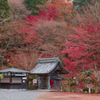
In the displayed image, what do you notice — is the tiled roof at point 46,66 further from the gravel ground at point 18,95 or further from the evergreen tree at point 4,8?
the evergreen tree at point 4,8

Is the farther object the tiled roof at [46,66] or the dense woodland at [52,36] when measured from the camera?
the dense woodland at [52,36]

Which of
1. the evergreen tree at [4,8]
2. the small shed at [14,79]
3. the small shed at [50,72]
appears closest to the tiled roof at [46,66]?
the small shed at [50,72]

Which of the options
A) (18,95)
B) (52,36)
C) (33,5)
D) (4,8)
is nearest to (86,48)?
(52,36)

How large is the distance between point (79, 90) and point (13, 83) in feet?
22.2

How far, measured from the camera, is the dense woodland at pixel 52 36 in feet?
65.7

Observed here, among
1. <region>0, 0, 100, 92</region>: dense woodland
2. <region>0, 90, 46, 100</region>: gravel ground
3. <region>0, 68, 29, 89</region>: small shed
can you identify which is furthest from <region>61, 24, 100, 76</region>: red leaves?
<region>0, 90, 46, 100</region>: gravel ground

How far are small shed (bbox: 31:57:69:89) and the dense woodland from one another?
173cm

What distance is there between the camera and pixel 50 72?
57.5 ft

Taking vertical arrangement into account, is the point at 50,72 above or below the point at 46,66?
below

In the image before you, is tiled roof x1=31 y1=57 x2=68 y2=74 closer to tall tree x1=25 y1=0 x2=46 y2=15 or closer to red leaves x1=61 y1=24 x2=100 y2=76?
red leaves x1=61 y1=24 x2=100 y2=76

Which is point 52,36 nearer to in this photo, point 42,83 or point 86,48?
point 86,48

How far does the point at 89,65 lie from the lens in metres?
19.4

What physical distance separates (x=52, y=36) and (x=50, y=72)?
30.5 ft

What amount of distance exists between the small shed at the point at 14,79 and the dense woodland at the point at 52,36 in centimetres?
454
